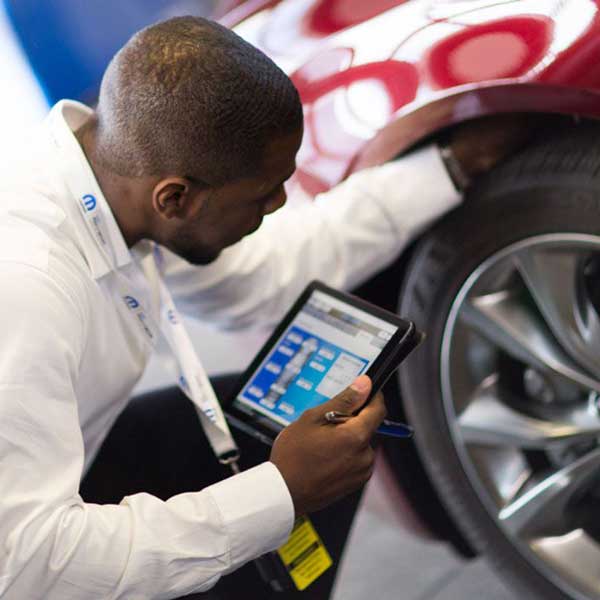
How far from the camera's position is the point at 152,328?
4.47 feet

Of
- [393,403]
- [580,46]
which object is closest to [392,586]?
[393,403]

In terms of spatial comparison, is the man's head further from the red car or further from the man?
the red car

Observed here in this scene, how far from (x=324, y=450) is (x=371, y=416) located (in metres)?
0.07

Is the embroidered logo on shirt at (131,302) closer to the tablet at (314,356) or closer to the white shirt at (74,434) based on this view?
the white shirt at (74,434)

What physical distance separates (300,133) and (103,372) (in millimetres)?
377

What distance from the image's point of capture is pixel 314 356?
1364 mm

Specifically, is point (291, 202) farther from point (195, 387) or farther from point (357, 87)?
point (195, 387)

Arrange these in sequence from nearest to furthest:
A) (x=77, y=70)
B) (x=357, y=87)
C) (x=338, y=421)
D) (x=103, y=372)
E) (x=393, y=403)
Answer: (x=338, y=421) → (x=103, y=372) → (x=357, y=87) → (x=393, y=403) → (x=77, y=70)

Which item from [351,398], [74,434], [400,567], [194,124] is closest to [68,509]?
[74,434]

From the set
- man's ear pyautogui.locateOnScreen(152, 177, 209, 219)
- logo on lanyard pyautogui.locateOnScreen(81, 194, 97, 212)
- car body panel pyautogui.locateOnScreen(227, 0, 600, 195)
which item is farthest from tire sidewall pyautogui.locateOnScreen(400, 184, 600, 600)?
logo on lanyard pyautogui.locateOnScreen(81, 194, 97, 212)

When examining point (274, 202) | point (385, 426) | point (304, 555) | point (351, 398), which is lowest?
point (304, 555)

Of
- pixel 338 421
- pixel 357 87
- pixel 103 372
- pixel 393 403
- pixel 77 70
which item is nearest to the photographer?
pixel 338 421

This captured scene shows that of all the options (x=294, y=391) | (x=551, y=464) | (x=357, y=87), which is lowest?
(x=551, y=464)

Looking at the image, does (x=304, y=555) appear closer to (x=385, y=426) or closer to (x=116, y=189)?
(x=385, y=426)
